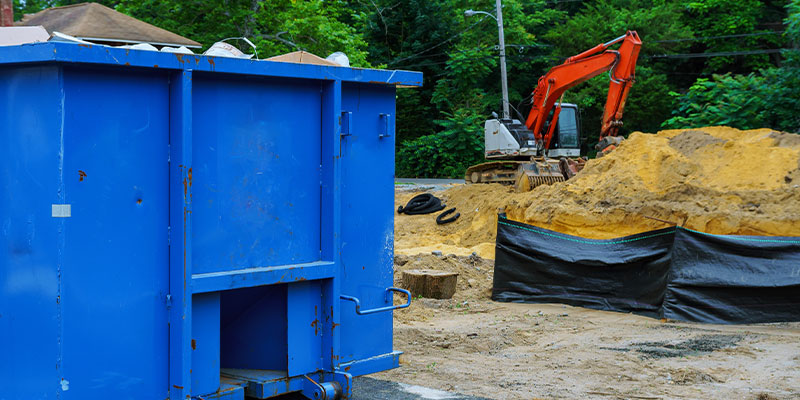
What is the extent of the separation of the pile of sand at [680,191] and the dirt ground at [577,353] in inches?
87.8

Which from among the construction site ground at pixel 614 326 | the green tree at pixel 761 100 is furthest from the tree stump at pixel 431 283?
the green tree at pixel 761 100

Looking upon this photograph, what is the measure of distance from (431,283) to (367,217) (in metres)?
6.13

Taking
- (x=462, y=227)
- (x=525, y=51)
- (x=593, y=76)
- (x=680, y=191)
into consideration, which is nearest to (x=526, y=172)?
(x=462, y=227)

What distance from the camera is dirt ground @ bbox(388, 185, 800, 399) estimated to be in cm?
662

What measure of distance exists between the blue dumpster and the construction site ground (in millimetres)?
1953

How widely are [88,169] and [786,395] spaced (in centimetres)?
539

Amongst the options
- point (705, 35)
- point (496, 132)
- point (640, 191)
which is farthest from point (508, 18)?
point (640, 191)

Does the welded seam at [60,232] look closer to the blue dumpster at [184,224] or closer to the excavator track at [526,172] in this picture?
the blue dumpster at [184,224]

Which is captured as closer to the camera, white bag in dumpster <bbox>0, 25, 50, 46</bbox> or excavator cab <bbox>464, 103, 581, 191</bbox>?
white bag in dumpster <bbox>0, 25, 50, 46</bbox>

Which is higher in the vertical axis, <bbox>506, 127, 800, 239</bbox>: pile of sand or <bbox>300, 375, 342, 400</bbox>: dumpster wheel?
<bbox>506, 127, 800, 239</bbox>: pile of sand

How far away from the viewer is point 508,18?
44.3m

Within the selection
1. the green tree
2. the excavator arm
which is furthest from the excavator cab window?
the green tree

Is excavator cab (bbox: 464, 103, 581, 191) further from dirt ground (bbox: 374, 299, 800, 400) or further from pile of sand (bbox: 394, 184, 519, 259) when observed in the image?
dirt ground (bbox: 374, 299, 800, 400)

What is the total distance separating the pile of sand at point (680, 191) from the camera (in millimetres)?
11945
